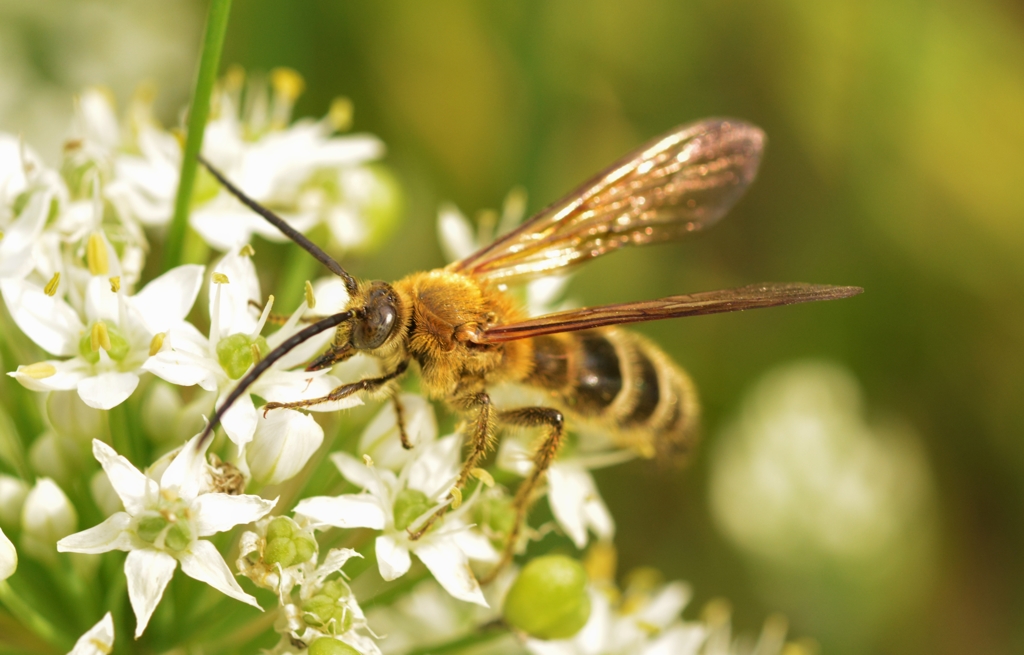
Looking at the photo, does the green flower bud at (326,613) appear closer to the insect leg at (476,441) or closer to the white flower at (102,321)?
the insect leg at (476,441)

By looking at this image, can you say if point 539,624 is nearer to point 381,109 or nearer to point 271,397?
point 271,397

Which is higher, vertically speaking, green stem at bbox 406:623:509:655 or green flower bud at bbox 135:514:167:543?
green flower bud at bbox 135:514:167:543

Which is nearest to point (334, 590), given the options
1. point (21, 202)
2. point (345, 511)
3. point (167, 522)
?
point (345, 511)

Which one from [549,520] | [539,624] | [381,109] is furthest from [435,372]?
[381,109]

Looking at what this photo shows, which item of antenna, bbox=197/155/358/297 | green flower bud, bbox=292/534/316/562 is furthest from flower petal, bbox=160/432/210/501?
antenna, bbox=197/155/358/297

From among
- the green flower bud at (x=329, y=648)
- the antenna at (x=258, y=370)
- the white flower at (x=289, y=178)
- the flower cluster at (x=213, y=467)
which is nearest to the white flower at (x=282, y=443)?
the flower cluster at (x=213, y=467)

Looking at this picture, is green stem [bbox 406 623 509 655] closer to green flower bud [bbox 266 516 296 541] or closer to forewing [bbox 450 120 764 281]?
green flower bud [bbox 266 516 296 541]
